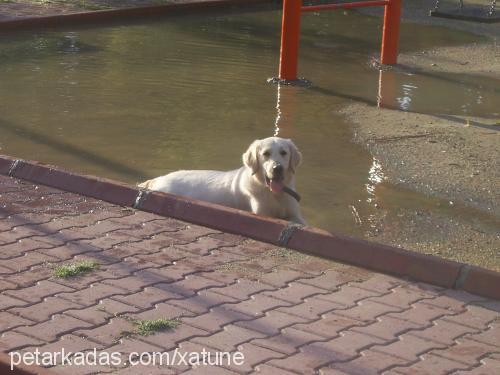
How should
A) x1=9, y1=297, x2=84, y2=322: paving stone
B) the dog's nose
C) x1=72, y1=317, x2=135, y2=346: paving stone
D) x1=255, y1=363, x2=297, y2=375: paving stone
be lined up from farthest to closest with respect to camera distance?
the dog's nose, x1=9, y1=297, x2=84, y2=322: paving stone, x1=72, y1=317, x2=135, y2=346: paving stone, x1=255, y1=363, x2=297, y2=375: paving stone

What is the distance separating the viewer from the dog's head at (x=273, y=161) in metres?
7.00

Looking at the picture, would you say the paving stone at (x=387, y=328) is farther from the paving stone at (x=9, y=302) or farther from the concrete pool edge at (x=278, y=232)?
the paving stone at (x=9, y=302)

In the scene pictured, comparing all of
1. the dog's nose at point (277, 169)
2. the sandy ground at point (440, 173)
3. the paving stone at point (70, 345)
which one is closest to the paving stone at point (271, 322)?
the paving stone at point (70, 345)

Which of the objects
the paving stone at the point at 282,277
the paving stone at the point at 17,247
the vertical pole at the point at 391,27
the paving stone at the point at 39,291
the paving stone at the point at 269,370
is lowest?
the paving stone at the point at 282,277

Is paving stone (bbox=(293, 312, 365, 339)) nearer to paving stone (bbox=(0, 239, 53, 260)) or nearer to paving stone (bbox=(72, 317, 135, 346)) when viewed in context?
paving stone (bbox=(72, 317, 135, 346))

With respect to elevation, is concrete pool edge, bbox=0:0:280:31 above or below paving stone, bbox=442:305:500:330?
above

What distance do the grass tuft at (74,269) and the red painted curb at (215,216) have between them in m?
1.09

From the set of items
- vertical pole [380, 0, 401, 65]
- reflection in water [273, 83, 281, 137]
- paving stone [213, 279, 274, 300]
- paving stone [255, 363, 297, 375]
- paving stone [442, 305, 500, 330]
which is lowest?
reflection in water [273, 83, 281, 137]

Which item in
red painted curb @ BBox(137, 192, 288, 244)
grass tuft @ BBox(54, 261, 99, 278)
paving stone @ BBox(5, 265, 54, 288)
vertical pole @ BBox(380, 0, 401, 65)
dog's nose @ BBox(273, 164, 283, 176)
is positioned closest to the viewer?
paving stone @ BBox(5, 265, 54, 288)

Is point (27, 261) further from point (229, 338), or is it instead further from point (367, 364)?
point (367, 364)

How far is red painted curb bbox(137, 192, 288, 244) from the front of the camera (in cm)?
660

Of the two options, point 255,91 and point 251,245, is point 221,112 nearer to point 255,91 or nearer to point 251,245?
point 255,91

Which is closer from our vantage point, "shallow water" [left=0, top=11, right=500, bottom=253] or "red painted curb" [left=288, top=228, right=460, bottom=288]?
"red painted curb" [left=288, top=228, right=460, bottom=288]

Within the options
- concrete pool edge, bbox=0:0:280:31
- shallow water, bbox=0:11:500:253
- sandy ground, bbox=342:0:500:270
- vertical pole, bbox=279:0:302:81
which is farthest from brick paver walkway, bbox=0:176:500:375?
concrete pool edge, bbox=0:0:280:31
